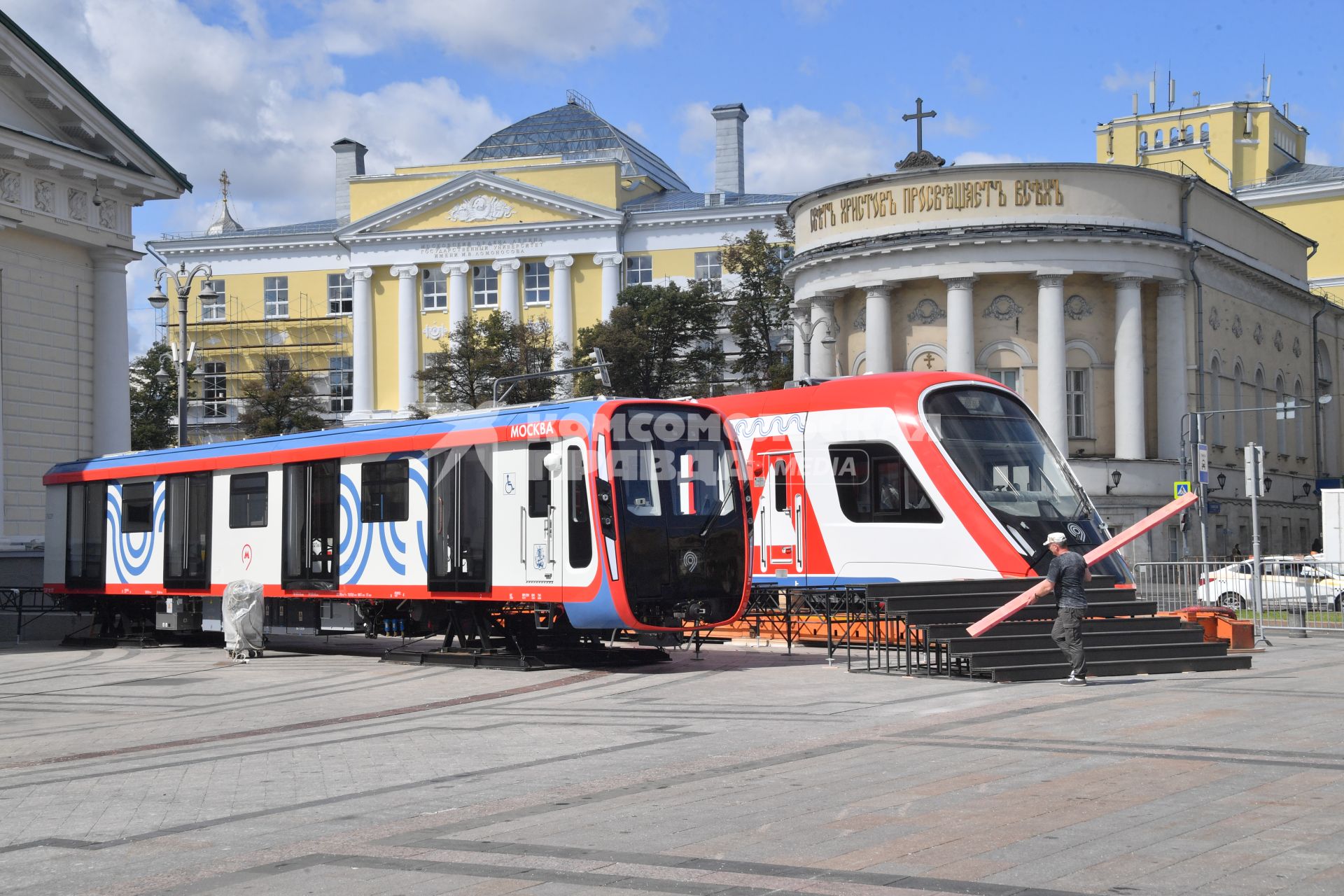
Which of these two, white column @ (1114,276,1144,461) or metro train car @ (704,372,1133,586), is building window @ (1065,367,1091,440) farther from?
metro train car @ (704,372,1133,586)

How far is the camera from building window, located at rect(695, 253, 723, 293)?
7788cm

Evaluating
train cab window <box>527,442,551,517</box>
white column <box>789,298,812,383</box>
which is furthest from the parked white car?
white column <box>789,298,812,383</box>

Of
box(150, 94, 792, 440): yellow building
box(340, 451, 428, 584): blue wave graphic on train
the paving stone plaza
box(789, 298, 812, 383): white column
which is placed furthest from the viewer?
box(150, 94, 792, 440): yellow building

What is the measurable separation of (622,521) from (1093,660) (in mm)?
5833

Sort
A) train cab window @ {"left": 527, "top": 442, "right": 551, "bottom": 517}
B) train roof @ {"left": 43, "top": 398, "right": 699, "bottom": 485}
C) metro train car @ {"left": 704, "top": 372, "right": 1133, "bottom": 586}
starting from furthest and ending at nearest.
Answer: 1. metro train car @ {"left": 704, "top": 372, "right": 1133, "bottom": 586}
2. train roof @ {"left": 43, "top": 398, "right": 699, "bottom": 485}
3. train cab window @ {"left": 527, "top": 442, "right": 551, "bottom": 517}

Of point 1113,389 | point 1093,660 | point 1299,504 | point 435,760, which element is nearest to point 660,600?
point 1093,660

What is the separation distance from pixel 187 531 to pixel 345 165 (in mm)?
68116

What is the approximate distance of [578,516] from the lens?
1833 centimetres

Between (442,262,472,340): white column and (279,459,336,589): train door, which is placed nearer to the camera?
(279,459,336,589): train door

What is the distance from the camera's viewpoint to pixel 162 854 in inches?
324

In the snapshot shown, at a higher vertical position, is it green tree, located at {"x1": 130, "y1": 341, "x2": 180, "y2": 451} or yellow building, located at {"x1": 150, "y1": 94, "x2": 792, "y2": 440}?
yellow building, located at {"x1": 150, "y1": 94, "x2": 792, "y2": 440}

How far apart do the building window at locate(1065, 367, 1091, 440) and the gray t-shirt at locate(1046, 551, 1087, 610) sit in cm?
3156

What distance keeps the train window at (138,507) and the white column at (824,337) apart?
2671 centimetres

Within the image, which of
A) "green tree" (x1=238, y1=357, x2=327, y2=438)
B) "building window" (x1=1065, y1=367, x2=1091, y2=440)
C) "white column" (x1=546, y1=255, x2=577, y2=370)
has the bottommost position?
"building window" (x1=1065, y1=367, x2=1091, y2=440)
